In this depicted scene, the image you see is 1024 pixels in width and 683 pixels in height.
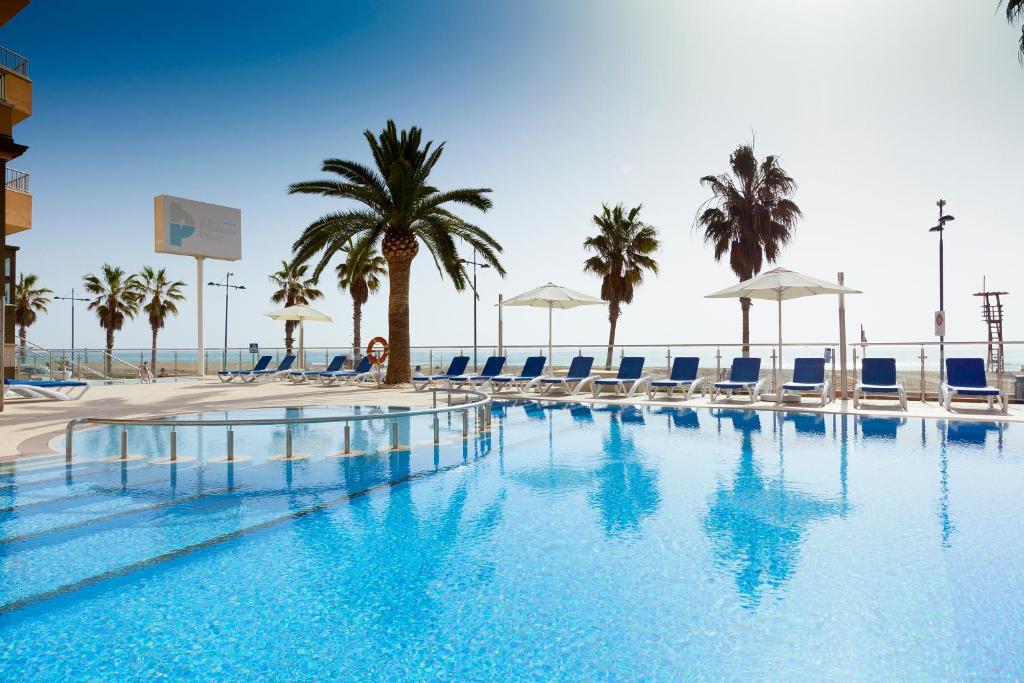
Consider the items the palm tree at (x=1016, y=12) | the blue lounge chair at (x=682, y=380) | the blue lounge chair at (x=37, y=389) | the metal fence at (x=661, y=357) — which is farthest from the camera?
the blue lounge chair at (x=37, y=389)

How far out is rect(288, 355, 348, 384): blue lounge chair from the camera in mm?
21109

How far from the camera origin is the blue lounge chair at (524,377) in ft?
51.2

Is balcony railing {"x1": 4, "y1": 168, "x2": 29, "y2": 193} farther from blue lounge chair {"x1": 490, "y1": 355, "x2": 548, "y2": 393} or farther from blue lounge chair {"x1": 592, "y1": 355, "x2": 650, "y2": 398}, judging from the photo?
blue lounge chair {"x1": 592, "y1": 355, "x2": 650, "y2": 398}

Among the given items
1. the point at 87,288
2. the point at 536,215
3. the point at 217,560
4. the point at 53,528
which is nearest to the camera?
the point at 217,560

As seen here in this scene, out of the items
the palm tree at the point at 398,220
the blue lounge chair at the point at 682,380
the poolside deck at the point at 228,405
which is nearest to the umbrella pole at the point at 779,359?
the poolside deck at the point at 228,405

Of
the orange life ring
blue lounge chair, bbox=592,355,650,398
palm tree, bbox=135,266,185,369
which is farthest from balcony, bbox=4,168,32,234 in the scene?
palm tree, bbox=135,266,185,369

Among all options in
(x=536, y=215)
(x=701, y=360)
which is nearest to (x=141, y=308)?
(x=536, y=215)

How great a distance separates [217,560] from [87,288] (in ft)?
152

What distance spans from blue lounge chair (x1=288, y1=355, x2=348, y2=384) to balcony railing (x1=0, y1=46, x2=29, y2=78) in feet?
40.7

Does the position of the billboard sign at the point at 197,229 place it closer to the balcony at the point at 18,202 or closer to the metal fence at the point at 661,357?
the metal fence at the point at 661,357

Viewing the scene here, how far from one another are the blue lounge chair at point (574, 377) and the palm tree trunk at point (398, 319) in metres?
4.88

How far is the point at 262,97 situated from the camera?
65.5 feet

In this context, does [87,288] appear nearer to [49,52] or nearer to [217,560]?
[49,52]

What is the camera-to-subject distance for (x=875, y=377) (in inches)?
476
